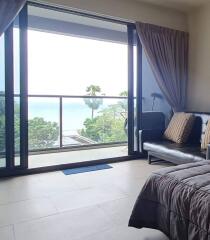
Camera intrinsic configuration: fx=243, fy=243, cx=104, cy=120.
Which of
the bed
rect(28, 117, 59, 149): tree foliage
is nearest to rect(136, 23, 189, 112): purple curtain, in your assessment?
rect(28, 117, 59, 149): tree foliage

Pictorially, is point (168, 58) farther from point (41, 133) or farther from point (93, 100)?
point (41, 133)

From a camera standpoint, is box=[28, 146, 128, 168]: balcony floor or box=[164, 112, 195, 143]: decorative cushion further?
box=[28, 146, 128, 168]: balcony floor

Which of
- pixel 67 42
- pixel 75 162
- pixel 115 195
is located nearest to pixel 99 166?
pixel 75 162

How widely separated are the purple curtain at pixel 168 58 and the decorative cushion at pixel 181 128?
532 mm

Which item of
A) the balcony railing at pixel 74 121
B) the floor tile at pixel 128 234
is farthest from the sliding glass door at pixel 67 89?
the floor tile at pixel 128 234

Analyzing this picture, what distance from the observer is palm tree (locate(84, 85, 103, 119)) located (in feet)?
17.1

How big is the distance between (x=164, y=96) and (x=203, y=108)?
26.7 inches

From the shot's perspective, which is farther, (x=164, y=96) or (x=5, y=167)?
(x=164, y=96)

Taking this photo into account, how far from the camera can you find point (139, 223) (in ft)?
5.78

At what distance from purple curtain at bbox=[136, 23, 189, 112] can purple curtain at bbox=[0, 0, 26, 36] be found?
5.95ft

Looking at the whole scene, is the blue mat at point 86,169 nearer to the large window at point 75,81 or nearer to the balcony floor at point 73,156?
the balcony floor at point 73,156

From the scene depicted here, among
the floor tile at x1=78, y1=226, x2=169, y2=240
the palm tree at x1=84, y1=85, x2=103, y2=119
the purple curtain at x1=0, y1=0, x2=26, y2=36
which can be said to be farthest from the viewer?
the palm tree at x1=84, y1=85, x2=103, y2=119

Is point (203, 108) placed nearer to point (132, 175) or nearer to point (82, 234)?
point (132, 175)

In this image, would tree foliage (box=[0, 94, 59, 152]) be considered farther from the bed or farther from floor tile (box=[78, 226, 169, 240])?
the bed
